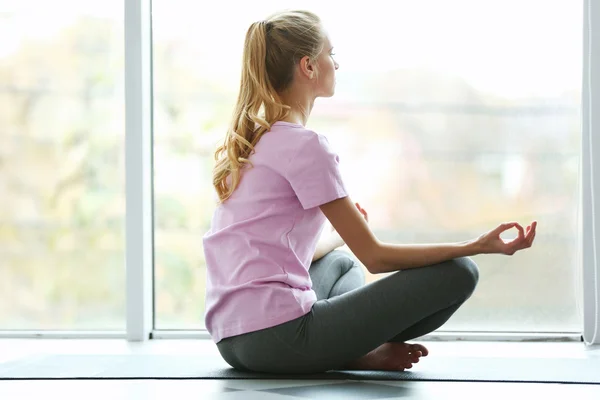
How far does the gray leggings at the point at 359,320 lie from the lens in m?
1.67

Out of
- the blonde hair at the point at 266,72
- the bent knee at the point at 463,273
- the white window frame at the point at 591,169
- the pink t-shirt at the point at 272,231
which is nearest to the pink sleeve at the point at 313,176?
the pink t-shirt at the point at 272,231

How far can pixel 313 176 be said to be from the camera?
5.55 feet

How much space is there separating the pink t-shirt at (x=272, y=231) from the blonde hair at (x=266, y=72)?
0.04 metres

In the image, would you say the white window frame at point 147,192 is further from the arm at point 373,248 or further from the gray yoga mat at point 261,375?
the arm at point 373,248

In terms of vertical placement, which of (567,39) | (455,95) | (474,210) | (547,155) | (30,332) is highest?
(567,39)

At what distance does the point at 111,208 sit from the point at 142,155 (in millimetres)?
226

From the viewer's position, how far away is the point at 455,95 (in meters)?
2.42

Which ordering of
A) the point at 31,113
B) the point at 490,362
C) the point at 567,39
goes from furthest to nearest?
the point at 31,113, the point at 567,39, the point at 490,362

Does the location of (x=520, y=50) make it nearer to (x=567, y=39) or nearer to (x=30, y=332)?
(x=567, y=39)

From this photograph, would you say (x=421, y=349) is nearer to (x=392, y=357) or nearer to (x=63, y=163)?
(x=392, y=357)

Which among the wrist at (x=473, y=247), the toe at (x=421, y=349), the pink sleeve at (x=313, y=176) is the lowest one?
the toe at (x=421, y=349)

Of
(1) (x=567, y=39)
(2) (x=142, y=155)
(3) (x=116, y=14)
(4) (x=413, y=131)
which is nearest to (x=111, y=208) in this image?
(2) (x=142, y=155)

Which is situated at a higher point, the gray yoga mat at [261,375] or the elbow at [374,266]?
the elbow at [374,266]

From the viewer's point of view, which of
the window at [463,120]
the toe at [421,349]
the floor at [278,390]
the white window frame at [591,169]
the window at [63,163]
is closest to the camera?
the floor at [278,390]
